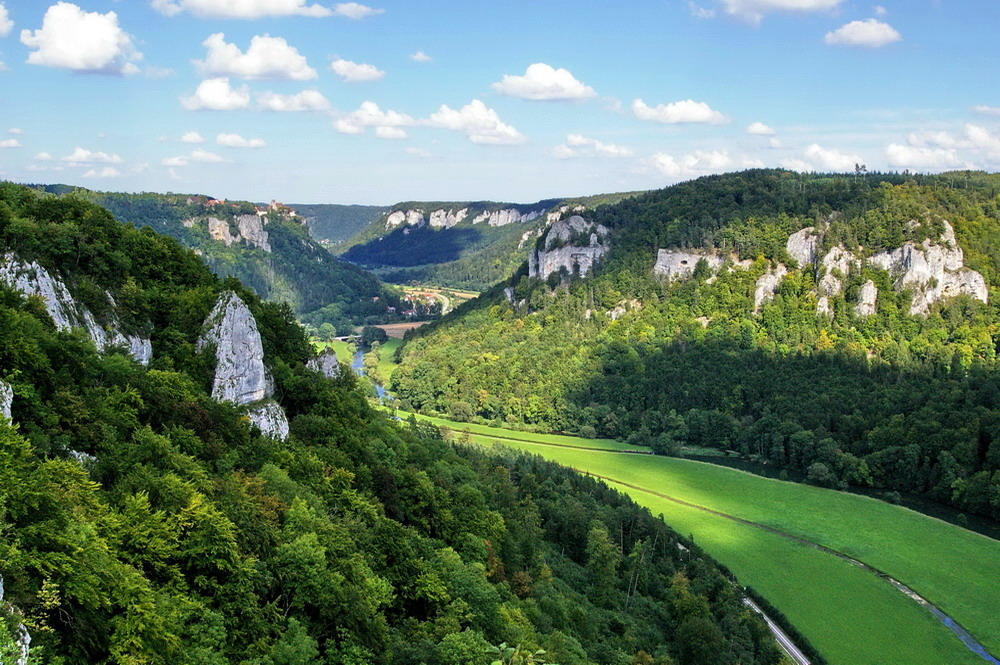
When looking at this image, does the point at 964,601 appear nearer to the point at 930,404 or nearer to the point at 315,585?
the point at 930,404

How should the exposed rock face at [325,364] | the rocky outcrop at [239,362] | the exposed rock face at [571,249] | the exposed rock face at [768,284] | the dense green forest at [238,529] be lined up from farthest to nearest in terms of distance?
1. the exposed rock face at [571,249]
2. the exposed rock face at [768,284]
3. the exposed rock face at [325,364]
4. the rocky outcrop at [239,362]
5. the dense green forest at [238,529]

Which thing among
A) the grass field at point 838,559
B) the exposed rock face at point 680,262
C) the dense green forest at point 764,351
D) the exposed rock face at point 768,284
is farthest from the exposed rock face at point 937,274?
the grass field at point 838,559

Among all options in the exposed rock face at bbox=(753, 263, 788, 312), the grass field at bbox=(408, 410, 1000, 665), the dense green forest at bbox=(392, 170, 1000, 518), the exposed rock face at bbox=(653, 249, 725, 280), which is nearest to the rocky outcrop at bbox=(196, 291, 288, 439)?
the grass field at bbox=(408, 410, 1000, 665)

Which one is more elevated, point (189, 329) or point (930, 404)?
point (189, 329)

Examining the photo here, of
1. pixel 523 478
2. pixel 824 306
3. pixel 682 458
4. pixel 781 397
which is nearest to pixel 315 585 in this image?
pixel 523 478

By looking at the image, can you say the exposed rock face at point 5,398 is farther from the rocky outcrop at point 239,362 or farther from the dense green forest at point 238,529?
the rocky outcrop at point 239,362

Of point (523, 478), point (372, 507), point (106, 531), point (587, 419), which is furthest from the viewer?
point (587, 419)

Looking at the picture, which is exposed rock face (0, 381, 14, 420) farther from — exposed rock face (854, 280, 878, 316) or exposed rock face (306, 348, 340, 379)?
exposed rock face (854, 280, 878, 316)
